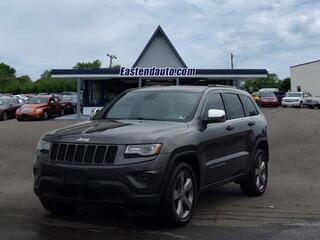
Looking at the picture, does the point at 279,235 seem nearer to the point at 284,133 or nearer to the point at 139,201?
the point at 139,201

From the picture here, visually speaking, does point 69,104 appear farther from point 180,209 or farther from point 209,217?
point 180,209

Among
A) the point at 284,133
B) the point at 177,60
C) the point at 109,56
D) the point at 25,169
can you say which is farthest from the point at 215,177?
the point at 109,56

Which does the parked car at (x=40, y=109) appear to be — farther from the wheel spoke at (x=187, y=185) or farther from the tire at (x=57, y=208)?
the wheel spoke at (x=187, y=185)

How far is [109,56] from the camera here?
98.1m

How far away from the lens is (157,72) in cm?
3603

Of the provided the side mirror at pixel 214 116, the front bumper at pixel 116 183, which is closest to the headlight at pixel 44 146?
the front bumper at pixel 116 183

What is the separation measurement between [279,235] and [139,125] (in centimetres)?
218

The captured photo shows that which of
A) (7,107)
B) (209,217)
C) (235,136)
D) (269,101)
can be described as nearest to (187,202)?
(209,217)

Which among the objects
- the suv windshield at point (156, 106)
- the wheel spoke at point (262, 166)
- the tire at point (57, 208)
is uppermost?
the suv windshield at point (156, 106)

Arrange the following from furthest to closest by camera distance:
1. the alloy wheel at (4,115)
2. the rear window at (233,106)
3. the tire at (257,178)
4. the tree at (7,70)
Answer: the tree at (7,70)
the alloy wheel at (4,115)
the tire at (257,178)
the rear window at (233,106)

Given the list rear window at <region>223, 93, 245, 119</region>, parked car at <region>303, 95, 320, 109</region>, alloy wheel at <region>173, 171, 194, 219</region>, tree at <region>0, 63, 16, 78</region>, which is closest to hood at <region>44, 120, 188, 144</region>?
alloy wheel at <region>173, 171, 194, 219</region>

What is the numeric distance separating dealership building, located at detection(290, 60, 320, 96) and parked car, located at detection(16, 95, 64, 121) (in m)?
51.5

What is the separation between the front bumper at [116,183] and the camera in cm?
604

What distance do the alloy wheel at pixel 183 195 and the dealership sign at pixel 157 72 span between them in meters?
29.2
